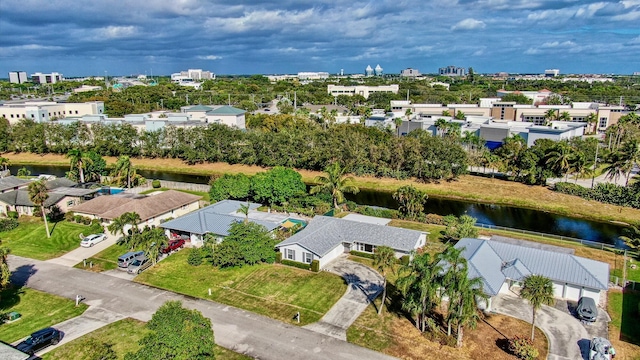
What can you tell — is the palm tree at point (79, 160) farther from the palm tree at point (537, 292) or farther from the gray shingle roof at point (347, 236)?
the palm tree at point (537, 292)

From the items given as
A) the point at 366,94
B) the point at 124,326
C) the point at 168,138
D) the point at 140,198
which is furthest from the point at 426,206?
the point at 366,94

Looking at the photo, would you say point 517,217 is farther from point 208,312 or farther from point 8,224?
point 8,224

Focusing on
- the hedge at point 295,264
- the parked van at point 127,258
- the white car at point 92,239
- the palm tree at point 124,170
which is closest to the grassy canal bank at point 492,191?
the palm tree at point 124,170

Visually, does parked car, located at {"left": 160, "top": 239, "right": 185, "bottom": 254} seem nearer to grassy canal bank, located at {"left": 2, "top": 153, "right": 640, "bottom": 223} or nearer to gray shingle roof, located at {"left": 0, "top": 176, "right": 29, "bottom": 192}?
gray shingle roof, located at {"left": 0, "top": 176, "right": 29, "bottom": 192}

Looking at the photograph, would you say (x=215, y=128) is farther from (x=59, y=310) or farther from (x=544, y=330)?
(x=544, y=330)

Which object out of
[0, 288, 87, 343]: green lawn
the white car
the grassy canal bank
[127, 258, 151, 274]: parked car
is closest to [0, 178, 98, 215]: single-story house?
the white car
